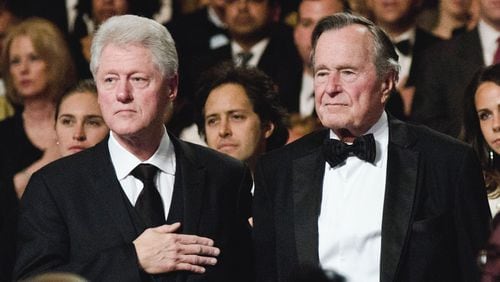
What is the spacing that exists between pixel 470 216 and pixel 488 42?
74.3 inches

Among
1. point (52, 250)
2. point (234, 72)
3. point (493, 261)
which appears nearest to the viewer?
point (493, 261)

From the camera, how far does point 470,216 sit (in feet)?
11.5

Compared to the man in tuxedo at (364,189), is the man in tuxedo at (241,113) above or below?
above

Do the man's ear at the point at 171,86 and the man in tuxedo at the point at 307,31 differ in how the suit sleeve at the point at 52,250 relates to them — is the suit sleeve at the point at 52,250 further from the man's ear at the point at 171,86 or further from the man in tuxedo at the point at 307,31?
the man in tuxedo at the point at 307,31

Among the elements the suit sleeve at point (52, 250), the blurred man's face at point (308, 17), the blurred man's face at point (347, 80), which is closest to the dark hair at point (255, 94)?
the blurred man's face at point (308, 17)

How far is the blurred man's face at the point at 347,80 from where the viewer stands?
3586mm

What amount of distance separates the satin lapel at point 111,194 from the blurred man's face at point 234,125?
119 centimetres

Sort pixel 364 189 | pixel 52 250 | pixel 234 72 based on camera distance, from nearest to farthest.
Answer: pixel 52 250 < pixel 364 189 < pixel 234 72

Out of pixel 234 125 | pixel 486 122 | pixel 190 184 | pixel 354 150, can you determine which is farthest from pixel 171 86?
pixel 486 122

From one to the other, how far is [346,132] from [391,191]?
267mm

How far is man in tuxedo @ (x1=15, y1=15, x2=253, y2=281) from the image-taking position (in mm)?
3486

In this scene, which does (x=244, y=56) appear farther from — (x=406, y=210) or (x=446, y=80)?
(x=406, y=210)

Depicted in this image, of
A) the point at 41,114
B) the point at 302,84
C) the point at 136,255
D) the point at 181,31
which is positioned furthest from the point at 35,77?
the point at 136,255

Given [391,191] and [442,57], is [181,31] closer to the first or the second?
[442,57]
